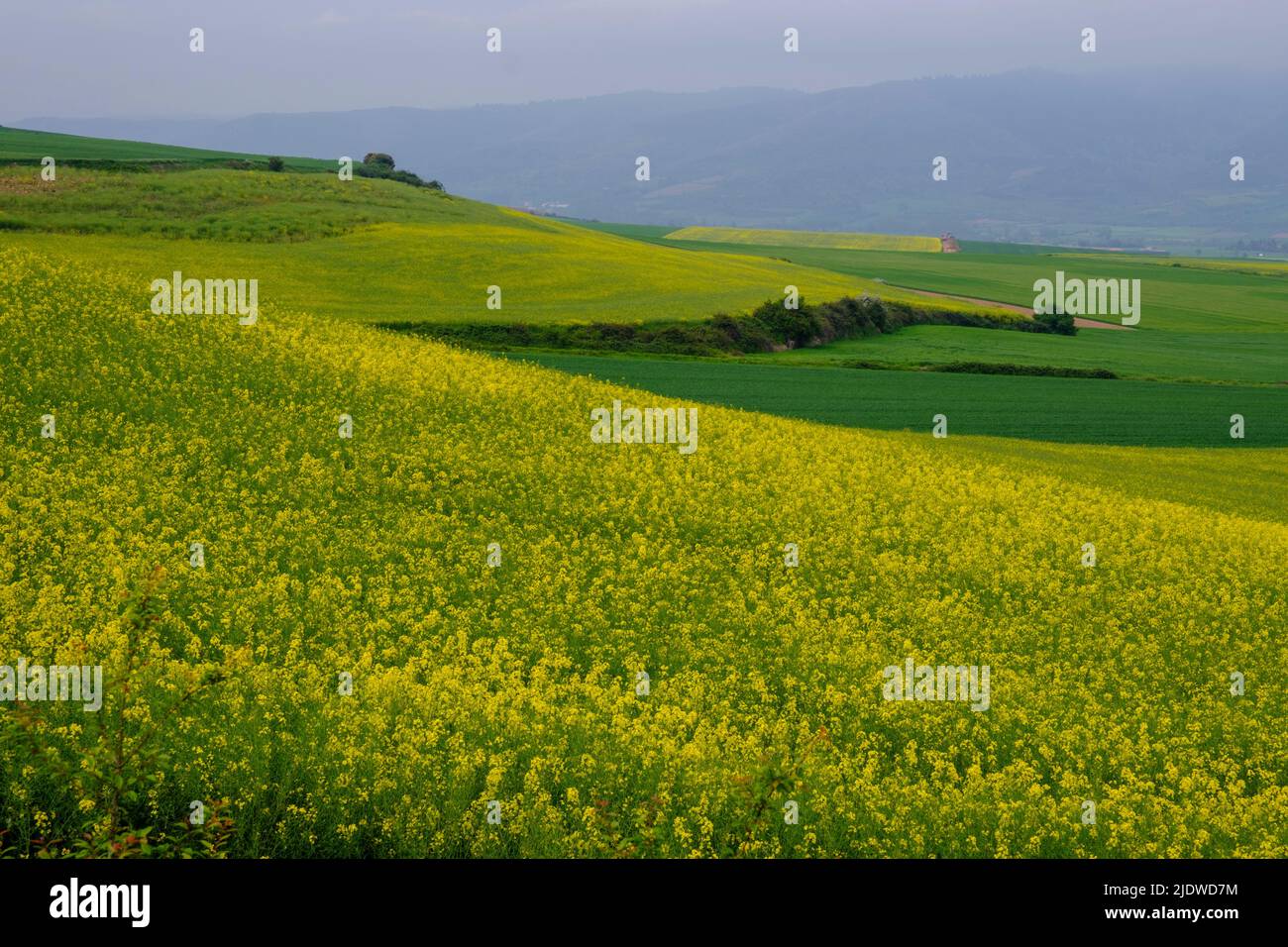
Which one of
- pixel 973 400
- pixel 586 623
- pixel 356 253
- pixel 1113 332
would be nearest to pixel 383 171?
pixel 356 253

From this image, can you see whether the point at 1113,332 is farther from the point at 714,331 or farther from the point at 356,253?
the point at 356,253

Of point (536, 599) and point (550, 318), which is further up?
point (550, 318)

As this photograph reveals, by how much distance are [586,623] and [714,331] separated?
43.5 metres

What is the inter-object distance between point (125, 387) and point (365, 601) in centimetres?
1297

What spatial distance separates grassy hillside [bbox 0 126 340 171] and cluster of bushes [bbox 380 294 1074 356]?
6144cm

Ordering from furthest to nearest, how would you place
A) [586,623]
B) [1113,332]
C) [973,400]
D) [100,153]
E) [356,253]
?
[100,153] → [1113,332] → [356,253] → [973,400] → [586,623]

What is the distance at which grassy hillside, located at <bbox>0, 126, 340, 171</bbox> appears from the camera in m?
106

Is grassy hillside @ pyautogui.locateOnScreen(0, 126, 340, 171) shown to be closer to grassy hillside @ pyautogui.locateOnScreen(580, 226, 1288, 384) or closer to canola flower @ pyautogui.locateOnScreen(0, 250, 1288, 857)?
grassy hillside @ pyautogui.locateOnScreen(580, 226, 1288, 384)

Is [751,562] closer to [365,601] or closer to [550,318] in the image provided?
[365,601]

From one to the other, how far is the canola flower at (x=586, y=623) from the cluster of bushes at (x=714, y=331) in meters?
21.6

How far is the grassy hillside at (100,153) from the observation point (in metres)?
106

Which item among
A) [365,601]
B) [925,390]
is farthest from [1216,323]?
[365,601]

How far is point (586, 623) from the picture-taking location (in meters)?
16.9

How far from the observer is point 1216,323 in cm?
9931
